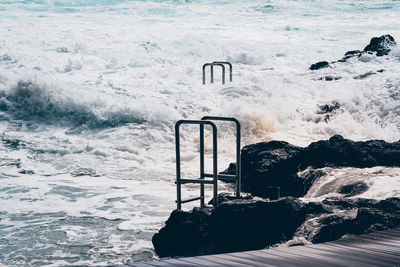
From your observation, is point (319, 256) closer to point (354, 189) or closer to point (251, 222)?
point (251, 222)

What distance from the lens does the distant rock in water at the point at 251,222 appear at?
6246 millimetres

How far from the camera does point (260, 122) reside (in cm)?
1468

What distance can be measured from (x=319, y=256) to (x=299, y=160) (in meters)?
4.16

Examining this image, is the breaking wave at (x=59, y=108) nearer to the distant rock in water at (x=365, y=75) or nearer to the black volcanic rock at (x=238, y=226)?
the distant rock in water at (x=365, y=75)

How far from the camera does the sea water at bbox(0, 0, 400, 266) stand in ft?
26.6

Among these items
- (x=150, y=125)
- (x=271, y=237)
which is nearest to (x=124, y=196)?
(x=271, y=237)

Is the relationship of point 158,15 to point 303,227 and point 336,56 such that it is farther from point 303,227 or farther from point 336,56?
point 303,227

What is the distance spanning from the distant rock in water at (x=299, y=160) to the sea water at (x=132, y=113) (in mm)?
318

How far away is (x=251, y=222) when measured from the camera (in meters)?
6.38

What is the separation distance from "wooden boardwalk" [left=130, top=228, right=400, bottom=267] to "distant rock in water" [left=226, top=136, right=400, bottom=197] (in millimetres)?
3108

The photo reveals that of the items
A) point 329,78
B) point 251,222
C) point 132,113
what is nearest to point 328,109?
point 329,78

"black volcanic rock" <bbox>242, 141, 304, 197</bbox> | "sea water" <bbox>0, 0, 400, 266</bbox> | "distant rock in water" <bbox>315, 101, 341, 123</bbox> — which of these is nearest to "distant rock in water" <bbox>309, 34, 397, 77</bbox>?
"sea water" <bbox>0, 0, 400, 266</bbox>

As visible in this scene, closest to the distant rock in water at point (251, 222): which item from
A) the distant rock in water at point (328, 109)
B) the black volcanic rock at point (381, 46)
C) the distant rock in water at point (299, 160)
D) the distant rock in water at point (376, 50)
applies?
the distant rock in water at point (299, 160)

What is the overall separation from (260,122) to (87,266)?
8.40 m
